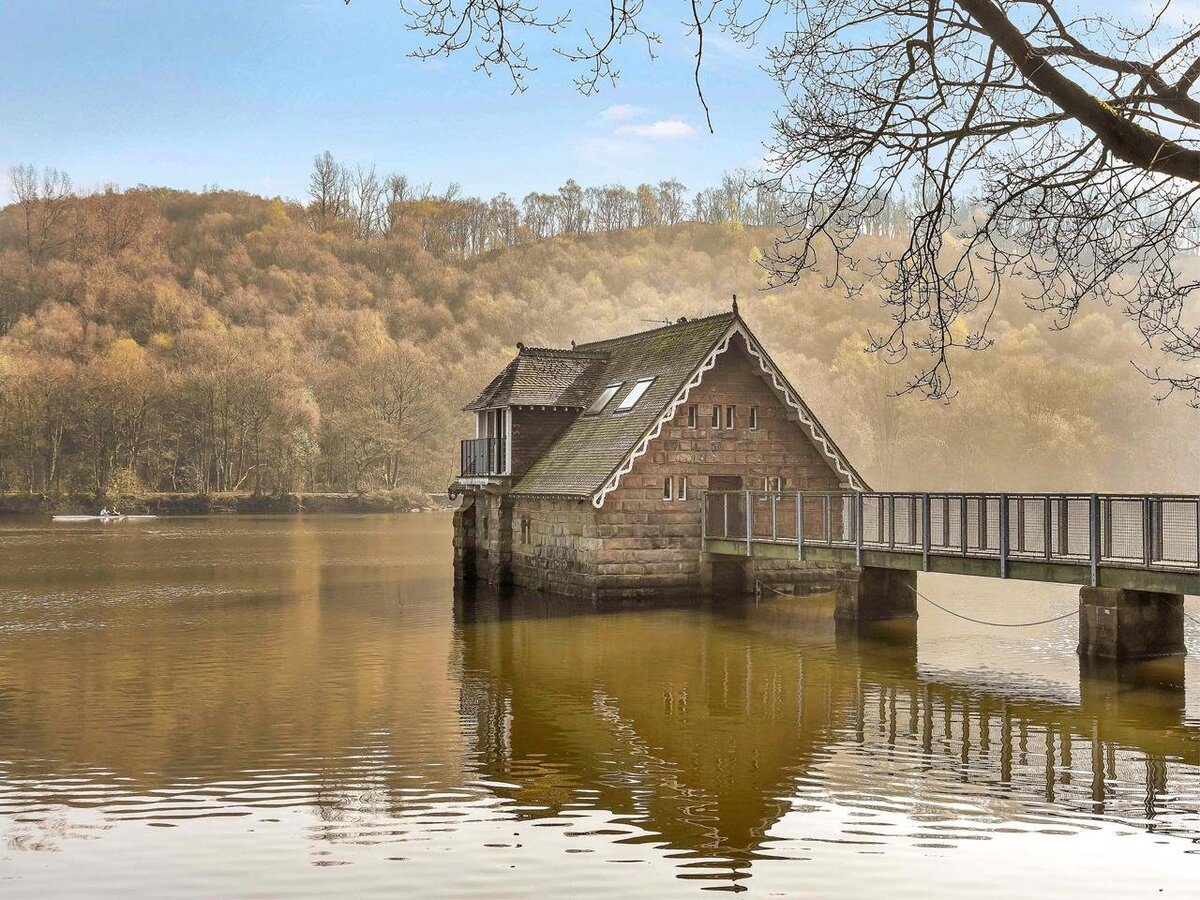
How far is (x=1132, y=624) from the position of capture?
22031 mm

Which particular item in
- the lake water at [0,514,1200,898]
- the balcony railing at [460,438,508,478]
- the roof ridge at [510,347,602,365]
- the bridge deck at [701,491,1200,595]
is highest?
the roof ridge at [510,347,602,365]

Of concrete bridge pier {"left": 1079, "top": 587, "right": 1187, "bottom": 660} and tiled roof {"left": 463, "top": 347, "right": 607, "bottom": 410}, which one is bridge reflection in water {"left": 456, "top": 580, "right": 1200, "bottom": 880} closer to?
concrete bridge pier {"left": 1079, "top": 587, "right": 1187, "bottom": 660}

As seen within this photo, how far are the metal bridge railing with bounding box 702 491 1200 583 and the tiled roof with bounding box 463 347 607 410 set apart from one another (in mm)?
8358

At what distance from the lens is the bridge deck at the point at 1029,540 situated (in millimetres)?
20438

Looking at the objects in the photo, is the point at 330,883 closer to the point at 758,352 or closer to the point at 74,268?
the point at 758,352

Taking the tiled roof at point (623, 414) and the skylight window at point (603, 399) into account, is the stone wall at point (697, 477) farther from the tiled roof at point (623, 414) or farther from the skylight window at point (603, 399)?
the skylight window at point (603, 399)

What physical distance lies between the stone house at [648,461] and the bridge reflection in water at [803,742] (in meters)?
6.41

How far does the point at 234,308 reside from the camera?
138 meters

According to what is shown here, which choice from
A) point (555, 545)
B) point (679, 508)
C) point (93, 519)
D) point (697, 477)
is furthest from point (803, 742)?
point (93, 519)

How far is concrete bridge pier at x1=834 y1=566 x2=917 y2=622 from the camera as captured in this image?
2848 cm

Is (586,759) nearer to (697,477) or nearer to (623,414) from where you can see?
(697,477)

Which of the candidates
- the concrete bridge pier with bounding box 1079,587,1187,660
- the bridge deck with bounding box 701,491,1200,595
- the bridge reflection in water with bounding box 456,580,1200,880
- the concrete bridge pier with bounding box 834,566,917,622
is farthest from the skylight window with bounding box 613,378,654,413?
the concrete bridge pier with bounding box 1079,587,1187,660

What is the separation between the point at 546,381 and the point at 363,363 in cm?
8856

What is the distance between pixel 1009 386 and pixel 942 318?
105 metres
